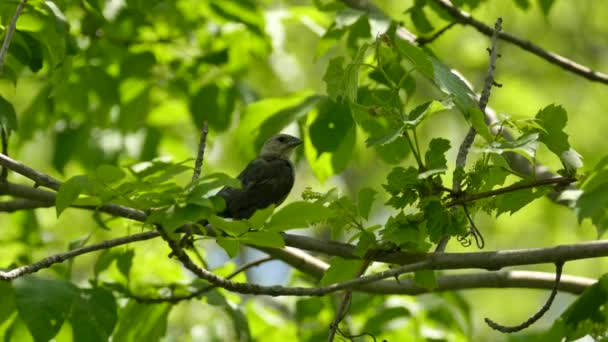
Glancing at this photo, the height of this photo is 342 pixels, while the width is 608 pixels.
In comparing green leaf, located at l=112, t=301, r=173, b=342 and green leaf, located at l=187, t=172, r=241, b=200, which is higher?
green leaf, located at l=112, t=301, r=173, b=342

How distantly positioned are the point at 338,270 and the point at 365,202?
1.45 feet

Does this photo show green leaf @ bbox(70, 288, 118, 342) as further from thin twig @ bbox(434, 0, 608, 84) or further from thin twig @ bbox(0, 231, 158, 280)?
thin twig @ bbox(434, 0, 608, 84)

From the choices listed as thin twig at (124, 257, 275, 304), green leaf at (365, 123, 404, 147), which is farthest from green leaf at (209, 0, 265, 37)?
green leaf at (365, 123, 404, 147)

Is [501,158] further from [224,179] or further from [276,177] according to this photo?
[276,177]

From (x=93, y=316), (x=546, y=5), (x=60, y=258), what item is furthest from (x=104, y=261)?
(x=546, y=5)

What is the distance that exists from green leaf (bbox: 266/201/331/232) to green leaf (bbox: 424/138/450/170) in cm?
50

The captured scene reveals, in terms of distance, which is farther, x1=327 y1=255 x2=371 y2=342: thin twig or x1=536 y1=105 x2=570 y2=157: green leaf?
x1=327 y1=255 x2=371 y2=342: thin twig

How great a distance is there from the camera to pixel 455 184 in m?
3.99

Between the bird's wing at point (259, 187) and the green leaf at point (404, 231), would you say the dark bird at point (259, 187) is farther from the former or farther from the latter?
the green leaf at point (404, 231)

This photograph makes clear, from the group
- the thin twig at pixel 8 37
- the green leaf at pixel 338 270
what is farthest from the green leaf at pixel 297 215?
the thin twig at pixel 8 37

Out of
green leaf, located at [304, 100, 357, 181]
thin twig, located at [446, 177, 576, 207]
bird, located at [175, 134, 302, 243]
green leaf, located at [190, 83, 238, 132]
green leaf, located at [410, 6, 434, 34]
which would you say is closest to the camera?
thin twig, located at [446, 177, 576, 207]

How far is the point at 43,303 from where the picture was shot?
200 inches

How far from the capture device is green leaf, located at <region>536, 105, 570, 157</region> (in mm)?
3758

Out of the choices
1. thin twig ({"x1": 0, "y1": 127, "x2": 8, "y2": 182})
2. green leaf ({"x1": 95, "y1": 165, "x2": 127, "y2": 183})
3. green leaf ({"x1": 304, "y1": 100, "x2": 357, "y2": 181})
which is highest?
green leaf ({"x1": 304, "y1": 100, "x2": 357, "y2": 181})
